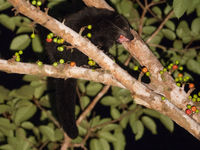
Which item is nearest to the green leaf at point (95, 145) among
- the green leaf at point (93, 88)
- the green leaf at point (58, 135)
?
the green leaf at point (58, 135)

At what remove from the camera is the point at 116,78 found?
149 cm

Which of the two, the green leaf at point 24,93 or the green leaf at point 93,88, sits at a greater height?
the green leaf at point 93,88

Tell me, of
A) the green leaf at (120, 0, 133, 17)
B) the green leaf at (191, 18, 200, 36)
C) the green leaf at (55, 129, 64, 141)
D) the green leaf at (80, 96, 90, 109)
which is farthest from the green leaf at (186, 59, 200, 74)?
the green leaf at (55, 129, 64, 141)

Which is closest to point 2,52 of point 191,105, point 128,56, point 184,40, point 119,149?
point 128,56

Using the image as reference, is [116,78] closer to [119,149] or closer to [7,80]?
[119,149]

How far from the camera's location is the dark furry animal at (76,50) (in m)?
2.03

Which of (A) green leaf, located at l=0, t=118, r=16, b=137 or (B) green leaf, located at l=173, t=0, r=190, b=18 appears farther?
(A) green leaf, located at l=0, t=118, r=16, b=137

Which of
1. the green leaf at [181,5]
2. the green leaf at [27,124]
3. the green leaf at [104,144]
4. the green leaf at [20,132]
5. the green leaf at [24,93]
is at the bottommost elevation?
the green leaf at [20,132]

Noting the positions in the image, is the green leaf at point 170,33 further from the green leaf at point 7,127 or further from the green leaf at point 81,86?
the green leaf at point 7,127

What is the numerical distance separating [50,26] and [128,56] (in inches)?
43.9

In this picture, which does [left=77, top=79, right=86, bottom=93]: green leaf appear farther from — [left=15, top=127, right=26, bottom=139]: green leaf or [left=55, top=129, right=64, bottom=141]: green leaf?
[left=15, top=127, right=26, bottom=139]: green leaf

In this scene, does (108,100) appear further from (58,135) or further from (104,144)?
(58,135)

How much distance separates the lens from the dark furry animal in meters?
2.03

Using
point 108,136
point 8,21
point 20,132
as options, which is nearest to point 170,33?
point 108,136
